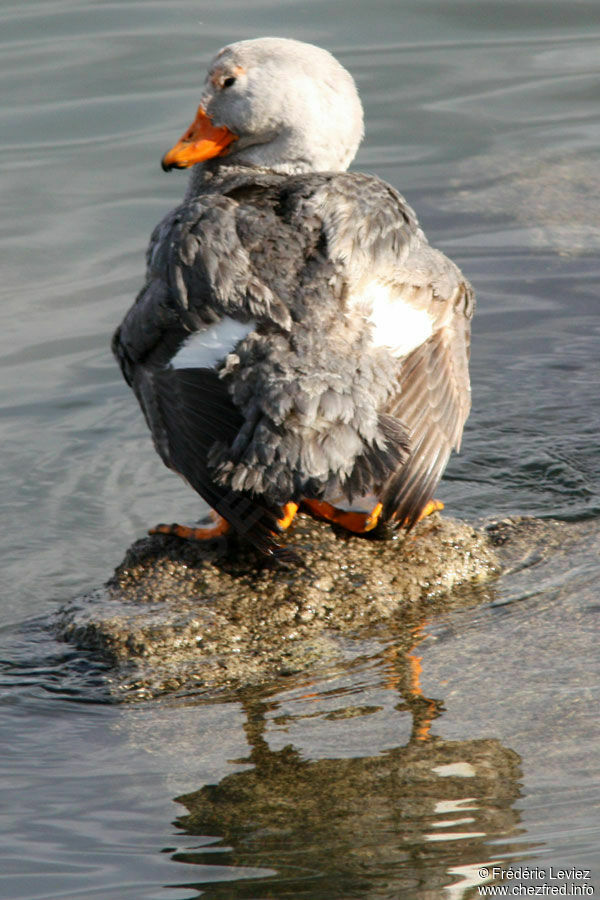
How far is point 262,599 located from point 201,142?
209cm

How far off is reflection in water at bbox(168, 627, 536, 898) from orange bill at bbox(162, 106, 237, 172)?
2.56 m

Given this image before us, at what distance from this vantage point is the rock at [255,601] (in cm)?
373

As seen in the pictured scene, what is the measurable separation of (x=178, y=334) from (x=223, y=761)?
4.93ft

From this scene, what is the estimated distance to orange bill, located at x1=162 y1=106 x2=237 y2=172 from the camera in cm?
504

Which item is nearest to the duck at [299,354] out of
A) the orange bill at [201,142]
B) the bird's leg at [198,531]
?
the bird's leg at [198,531]

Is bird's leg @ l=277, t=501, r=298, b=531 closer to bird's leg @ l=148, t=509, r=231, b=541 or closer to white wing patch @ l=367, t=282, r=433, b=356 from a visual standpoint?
bird's leg @ l=148, t=509, r=231, b=541

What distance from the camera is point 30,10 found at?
1020cm

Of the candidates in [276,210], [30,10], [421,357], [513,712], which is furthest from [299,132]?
[30,10]

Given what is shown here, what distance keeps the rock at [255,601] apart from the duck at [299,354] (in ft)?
0.36

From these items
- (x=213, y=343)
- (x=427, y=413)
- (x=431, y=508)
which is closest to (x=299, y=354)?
(x=213, y=343)

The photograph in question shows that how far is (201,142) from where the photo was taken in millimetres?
5086

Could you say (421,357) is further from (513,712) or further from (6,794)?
(6,794)

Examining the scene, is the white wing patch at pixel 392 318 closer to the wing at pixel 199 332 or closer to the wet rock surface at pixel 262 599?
the wing at pixel 199 332

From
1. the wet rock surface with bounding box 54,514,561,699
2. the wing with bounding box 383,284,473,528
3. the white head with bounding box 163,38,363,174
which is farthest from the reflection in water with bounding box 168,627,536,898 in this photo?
the white head with bounding box 163,38,363,174
